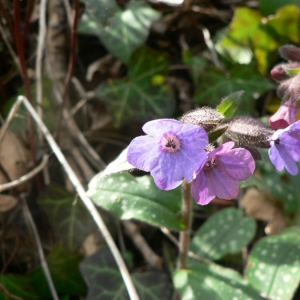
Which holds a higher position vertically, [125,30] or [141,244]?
[125,30]

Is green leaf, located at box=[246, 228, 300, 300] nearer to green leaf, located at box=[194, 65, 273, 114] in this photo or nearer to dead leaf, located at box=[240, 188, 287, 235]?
dead leaf, located at box=[240, 188, 287, 235]

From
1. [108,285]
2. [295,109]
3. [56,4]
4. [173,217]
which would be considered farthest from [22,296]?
[56,4]

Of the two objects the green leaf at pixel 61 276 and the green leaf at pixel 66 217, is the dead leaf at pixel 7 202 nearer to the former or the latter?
the green leaf at pixel 66 217

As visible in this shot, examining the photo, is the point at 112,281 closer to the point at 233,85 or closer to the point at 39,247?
the point at 39,247

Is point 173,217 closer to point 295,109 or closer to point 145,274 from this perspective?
point 145,274

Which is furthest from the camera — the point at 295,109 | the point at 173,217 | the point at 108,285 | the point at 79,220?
the point at 79,220

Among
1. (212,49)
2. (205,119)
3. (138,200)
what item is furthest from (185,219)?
(212,49)
